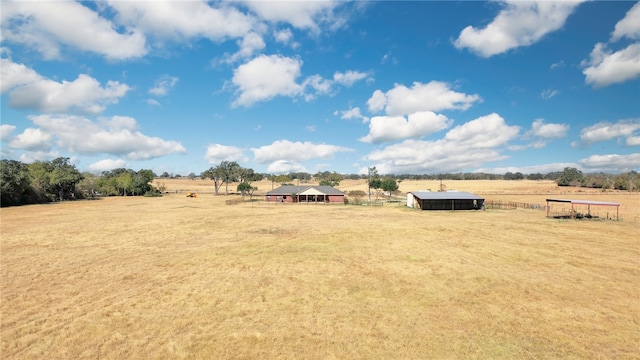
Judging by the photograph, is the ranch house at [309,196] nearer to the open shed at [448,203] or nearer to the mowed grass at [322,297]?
the open shed at [448,203]

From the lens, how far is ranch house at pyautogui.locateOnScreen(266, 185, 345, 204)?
246ft

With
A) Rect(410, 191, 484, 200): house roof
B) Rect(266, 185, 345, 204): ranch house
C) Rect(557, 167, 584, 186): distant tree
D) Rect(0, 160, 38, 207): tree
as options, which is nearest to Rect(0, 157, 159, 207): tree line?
Rect(0, 160, 38, 207): tree

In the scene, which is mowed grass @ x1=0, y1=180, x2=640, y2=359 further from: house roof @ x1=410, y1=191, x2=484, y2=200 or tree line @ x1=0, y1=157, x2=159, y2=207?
tree line @ x1=0, y1=157, x2=159, y2=207

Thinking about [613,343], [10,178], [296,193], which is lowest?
[613,343]

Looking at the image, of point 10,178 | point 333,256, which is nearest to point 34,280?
point 333,256

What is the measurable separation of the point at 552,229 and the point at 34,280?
44.9 meters

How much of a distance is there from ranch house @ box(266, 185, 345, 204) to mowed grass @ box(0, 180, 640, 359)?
44348 mm

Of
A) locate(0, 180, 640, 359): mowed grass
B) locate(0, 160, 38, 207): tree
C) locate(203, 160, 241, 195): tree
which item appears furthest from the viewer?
locate(203, 160, 241, 195): tree

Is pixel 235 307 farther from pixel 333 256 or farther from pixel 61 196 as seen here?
pixel 61 196

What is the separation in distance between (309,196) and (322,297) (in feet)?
198

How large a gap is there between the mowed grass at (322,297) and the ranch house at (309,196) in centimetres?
4435

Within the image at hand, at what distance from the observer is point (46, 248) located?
26.2 m

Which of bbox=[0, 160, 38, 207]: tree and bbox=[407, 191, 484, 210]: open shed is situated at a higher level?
bbox=[0, 160, 38, 207]: tree

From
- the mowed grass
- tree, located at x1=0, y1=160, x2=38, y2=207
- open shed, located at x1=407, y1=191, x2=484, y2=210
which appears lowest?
the mowed grass
